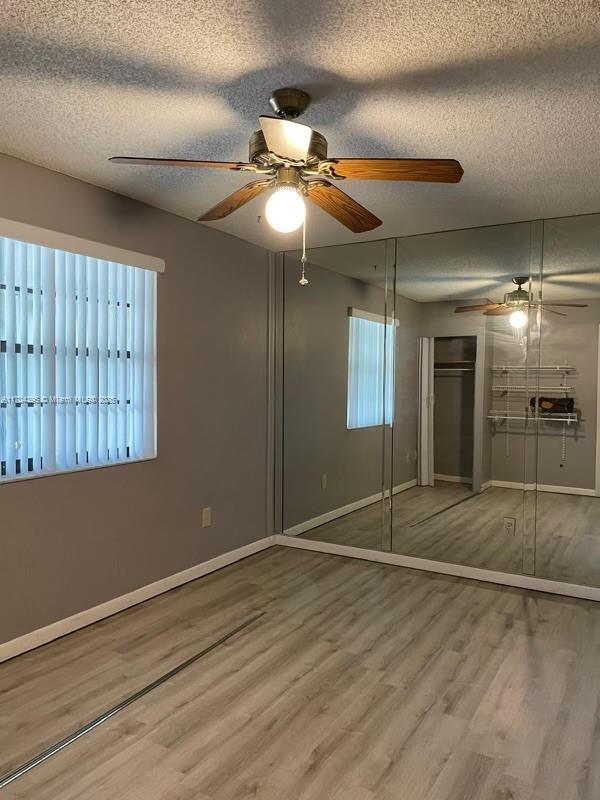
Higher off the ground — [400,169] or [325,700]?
[400,169]

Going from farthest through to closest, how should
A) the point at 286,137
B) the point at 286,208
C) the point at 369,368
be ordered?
the point at 369,368, the point at 286,208, the point at 286,137

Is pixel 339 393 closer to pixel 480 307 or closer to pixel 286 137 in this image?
pixel 480 307

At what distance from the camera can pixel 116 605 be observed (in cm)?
336

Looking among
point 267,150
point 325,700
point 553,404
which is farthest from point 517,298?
point 325,700

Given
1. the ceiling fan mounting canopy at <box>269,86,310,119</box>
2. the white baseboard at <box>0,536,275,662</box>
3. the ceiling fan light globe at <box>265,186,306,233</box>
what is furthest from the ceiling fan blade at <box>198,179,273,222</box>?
the white baseboard at <box>0,536,275,662</box>

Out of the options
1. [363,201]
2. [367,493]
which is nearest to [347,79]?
[363,201]

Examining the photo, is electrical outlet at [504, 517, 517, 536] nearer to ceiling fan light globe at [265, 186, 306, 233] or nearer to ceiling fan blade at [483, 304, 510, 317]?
ceiling fan blade at [483, 304, 510, 317]

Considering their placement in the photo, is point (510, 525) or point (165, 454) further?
point (510, 525)

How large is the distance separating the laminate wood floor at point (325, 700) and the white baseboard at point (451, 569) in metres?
0.08

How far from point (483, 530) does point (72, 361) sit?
9.19 ft

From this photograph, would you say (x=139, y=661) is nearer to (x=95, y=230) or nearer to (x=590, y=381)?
(x=95, y=230)

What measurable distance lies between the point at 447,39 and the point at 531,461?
2.72 meters

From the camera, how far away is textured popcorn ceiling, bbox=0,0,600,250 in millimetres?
1682

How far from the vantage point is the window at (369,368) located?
4355 mm
